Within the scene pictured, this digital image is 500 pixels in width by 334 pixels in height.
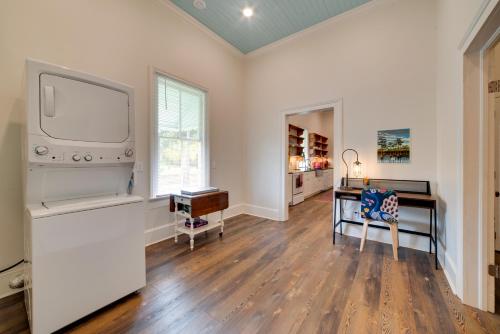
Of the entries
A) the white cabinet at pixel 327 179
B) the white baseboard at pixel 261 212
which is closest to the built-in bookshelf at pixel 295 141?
the white cabinet at pixel 327 179

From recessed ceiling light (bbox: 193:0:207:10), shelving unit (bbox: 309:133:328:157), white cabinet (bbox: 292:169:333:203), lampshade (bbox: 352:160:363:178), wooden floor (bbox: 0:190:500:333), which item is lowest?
wooden floor (bbox: 0:190:500:333)

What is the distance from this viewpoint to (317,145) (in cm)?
776

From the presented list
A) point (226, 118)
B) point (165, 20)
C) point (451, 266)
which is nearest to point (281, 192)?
point (226, 118)

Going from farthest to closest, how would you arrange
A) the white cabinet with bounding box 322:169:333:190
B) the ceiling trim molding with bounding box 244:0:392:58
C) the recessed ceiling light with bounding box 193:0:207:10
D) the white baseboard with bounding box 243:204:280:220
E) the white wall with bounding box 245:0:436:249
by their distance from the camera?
the white cabinet with bounding box 322:169:333:190, the white baseboard with bounding box 243:204:280:220, the ceiling trim molding with bounding box 244:0:392:58, the recessed ceiling light with bounding box 193:0:207:10, the white wall with bounding box 245:0:436:249

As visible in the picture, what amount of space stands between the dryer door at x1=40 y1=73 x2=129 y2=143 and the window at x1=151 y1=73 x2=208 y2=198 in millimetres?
1135

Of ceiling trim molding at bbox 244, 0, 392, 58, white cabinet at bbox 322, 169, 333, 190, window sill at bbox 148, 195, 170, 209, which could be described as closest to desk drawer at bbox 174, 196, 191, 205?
window sill at bbox 148, 195, 170, 209

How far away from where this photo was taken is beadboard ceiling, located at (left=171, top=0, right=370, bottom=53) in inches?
114

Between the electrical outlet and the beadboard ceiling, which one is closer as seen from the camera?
the electrical outlet

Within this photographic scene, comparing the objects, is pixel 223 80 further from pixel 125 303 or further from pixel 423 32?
pixel 125 303

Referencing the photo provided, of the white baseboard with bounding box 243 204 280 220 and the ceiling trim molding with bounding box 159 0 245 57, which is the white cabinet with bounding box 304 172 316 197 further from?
the ceiling trim molding with bounding box 159 0 245 57

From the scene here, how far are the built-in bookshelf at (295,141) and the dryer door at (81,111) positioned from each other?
4710 millimetres

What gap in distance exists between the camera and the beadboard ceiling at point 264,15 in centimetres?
290

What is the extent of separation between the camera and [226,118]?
3973 mm

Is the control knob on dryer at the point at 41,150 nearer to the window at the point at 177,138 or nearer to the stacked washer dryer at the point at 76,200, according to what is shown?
the stacked washer dryer at the point at 76,200
